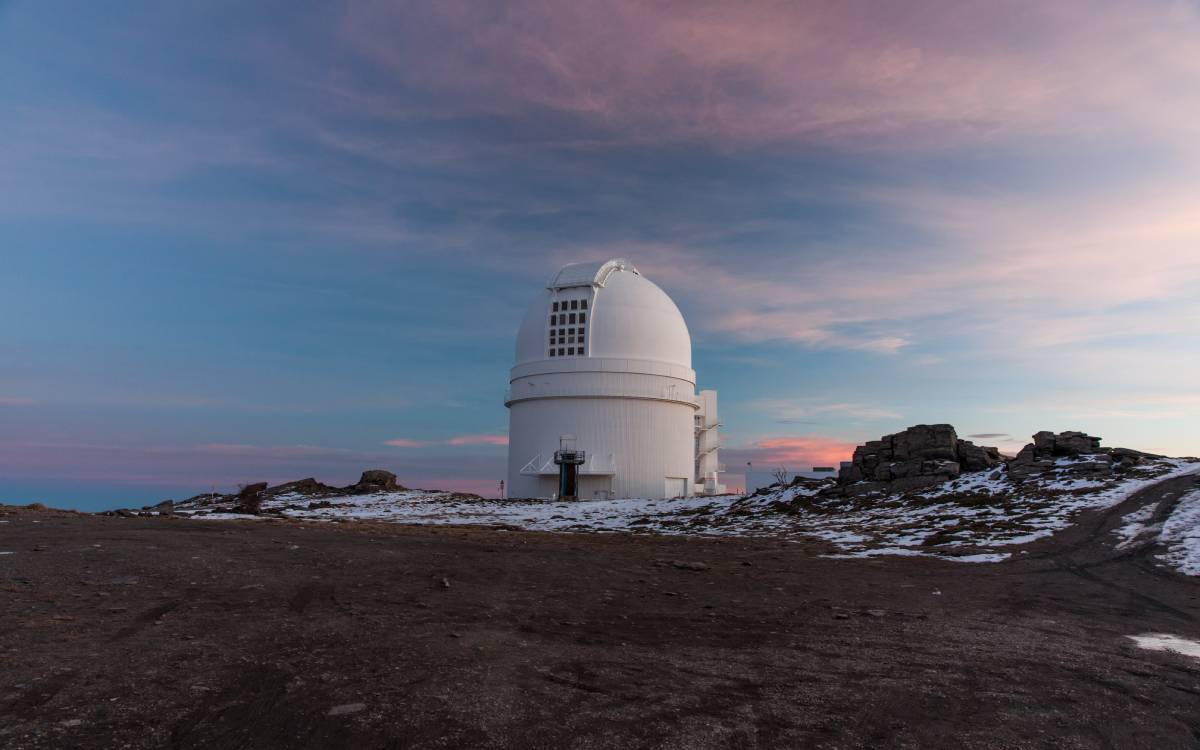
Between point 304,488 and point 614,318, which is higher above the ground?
point 614,318

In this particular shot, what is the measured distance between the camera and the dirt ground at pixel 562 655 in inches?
181

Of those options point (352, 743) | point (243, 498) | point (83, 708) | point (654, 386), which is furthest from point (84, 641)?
point (654, 386)

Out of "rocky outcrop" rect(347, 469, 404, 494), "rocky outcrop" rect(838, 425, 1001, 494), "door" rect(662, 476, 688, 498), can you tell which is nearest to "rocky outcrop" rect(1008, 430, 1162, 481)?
"rocky outcrop" rect(838, 425, 1001, 494)

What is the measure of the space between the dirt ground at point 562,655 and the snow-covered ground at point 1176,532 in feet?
5.03

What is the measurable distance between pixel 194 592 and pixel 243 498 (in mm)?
22085

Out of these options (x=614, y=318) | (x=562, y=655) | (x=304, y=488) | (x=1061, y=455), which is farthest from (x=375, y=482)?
(x=562, y=655)

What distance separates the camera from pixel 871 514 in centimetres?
2256

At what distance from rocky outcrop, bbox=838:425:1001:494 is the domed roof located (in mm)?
15252

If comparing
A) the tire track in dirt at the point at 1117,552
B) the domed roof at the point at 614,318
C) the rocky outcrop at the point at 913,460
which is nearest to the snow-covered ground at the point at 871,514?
the tire track in dirt at the point at 1117,552

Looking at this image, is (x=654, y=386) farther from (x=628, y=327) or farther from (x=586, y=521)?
(x=586, y=521)

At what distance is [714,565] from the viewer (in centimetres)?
1312

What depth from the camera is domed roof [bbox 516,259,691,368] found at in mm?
41250

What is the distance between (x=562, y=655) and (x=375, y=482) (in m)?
37.1

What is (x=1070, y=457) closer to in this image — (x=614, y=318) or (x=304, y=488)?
(x=614, y=318)
